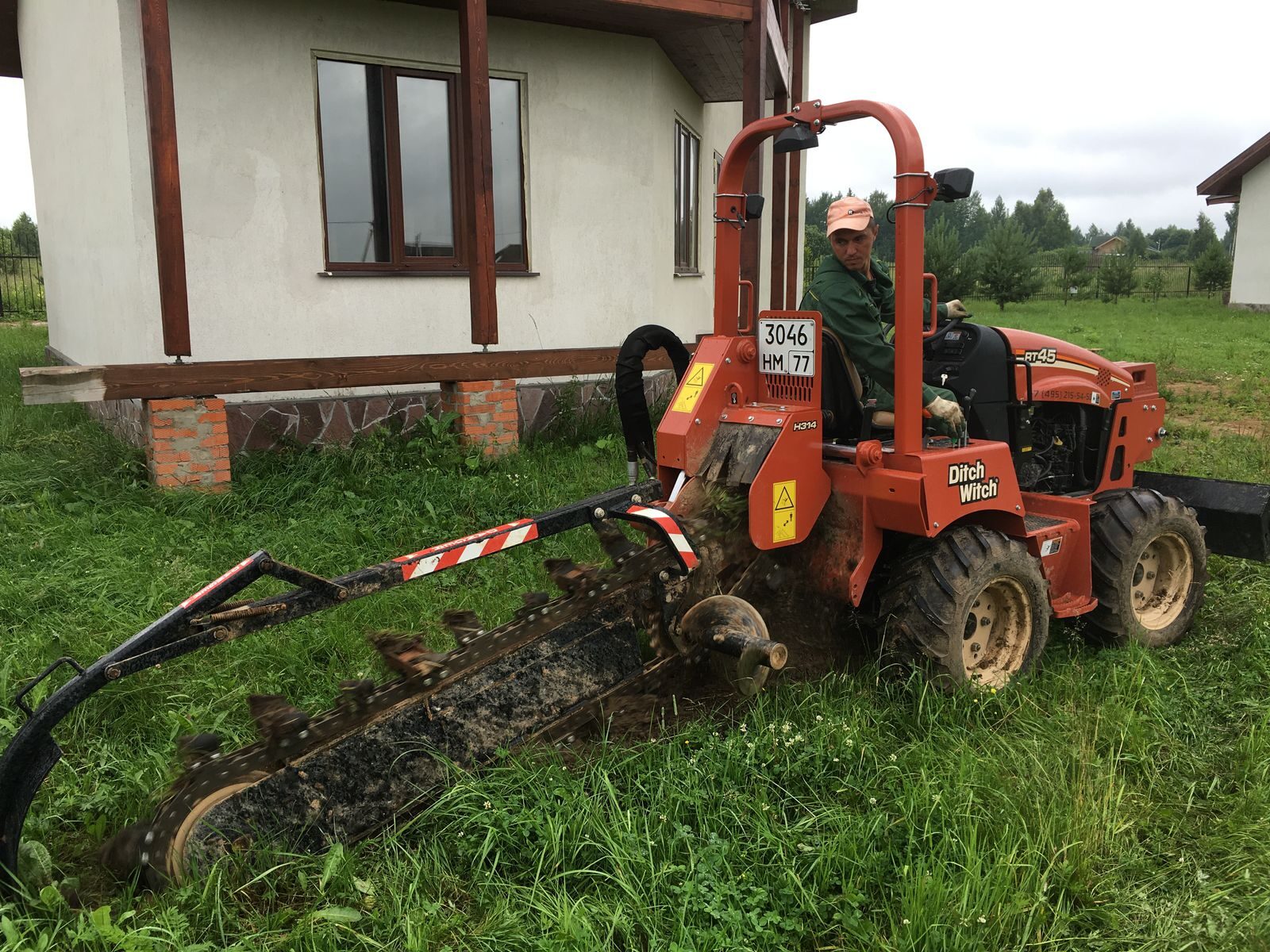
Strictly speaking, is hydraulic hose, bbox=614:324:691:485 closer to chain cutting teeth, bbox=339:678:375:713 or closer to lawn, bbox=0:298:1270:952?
lawn, bbox=0:298:1270:952

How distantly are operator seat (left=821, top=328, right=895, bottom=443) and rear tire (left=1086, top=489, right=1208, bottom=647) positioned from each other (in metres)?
1.32

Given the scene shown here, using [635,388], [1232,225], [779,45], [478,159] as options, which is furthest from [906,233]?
[1232,225]

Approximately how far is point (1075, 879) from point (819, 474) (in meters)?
1.60

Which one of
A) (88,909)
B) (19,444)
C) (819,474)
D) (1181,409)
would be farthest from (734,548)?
(1181,409)

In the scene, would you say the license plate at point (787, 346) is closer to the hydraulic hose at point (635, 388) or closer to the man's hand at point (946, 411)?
the hydraulic hose at point (635, 388)

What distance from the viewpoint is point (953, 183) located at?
3.34m

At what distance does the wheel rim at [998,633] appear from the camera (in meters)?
3.86

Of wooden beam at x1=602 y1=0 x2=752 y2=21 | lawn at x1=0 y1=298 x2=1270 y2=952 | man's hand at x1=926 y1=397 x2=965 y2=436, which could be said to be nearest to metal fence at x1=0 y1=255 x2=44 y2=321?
wooden beam at x1=602 y1=0 x2=752 y2=21

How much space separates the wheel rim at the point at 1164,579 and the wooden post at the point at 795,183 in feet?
21.7

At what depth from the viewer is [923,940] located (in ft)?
7.99

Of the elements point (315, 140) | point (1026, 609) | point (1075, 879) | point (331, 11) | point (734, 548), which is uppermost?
point (331, 11)

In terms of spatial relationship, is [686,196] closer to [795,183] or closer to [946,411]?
[795,183]

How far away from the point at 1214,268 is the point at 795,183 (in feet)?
96.0

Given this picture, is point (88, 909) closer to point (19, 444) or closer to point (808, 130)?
point (808, 130)
